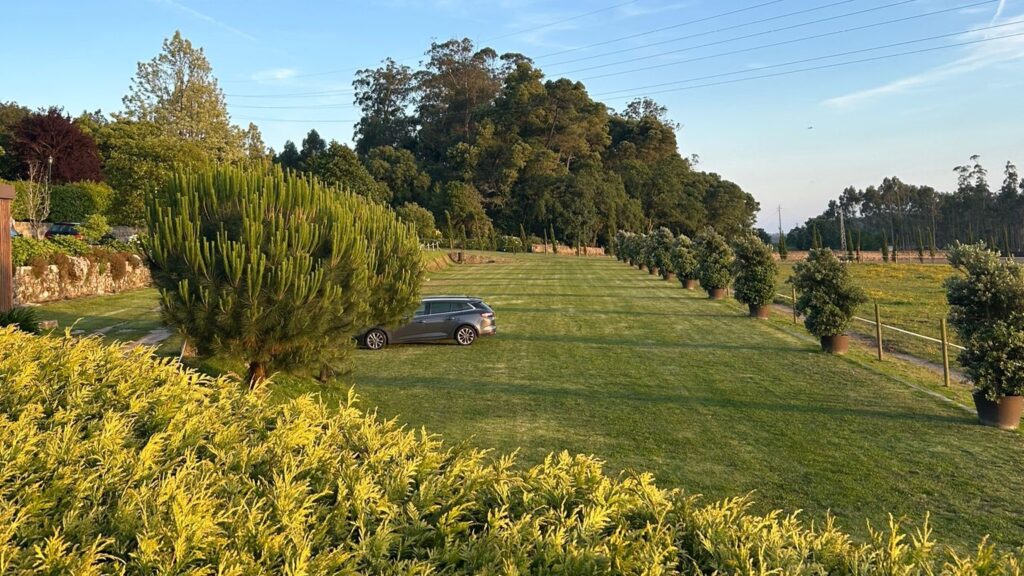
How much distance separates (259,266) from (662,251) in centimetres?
3617

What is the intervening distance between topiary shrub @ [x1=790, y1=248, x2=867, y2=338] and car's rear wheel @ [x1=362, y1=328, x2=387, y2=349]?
11.2m

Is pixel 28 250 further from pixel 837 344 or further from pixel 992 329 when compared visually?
pixel 992 329

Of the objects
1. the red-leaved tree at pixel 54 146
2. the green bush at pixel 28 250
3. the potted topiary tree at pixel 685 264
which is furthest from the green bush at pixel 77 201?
the potted topiary tree at pixel 685 264

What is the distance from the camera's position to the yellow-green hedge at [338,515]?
2.64 metres

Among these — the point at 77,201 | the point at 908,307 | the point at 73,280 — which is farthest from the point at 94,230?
the point at 908,307

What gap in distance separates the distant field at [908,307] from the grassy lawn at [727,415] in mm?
2606

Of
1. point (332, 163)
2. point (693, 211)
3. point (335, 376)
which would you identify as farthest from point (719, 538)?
point (693, 211)

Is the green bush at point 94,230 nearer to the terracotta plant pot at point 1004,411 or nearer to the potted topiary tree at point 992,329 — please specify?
the potted topiary tree at point 992,329

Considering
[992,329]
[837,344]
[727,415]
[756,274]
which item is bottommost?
[727,415]

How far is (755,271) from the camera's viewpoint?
23844 mm

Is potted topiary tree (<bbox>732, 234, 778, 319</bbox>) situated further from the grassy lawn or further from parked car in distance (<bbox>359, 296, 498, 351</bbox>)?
parked car in distance (<bbox>359, 296, 498, 351</bbox>)

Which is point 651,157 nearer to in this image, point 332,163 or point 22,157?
point 332,163

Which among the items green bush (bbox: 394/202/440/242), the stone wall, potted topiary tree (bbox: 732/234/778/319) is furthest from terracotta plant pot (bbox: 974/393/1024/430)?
green bush (bbox: 394/202/440/242)

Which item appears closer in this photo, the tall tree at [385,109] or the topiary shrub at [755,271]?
the topiary shrub at [755,271]
